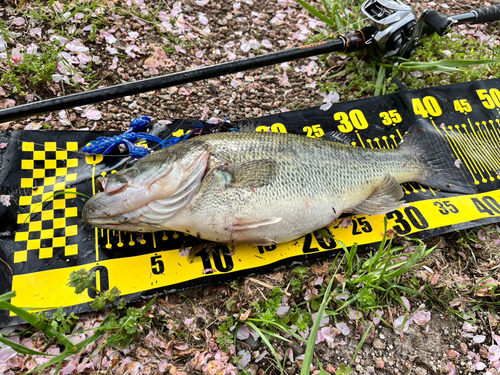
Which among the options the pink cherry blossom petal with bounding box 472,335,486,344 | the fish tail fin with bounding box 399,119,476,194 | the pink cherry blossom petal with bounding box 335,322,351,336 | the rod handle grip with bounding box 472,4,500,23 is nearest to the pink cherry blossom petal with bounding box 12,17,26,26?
the fish tail fin with bounding box 399,119,476,194

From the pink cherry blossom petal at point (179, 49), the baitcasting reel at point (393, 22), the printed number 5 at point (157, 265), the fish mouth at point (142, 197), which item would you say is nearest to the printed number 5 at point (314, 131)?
the baitcasting reel at point (393, 22)

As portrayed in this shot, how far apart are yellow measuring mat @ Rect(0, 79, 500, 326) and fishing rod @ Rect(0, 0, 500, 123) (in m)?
0.59

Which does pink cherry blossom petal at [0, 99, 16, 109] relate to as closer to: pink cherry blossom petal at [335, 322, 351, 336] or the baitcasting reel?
pink cherry blossom petal at [335, 322, 351, 336]

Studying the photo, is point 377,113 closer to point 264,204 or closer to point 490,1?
point 264,204

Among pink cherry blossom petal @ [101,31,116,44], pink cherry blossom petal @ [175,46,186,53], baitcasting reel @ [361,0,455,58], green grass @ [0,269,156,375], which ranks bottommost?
green grass @ [0,269,156,375]

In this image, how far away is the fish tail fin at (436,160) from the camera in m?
3.25

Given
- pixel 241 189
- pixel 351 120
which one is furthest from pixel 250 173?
pixel 351 120

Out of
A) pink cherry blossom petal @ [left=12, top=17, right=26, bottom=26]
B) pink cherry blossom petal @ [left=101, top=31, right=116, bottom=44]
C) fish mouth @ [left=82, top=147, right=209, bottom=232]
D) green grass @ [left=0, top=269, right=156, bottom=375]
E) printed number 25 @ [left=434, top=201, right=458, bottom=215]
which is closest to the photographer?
green grass @ [left=0, top=269, right=156, bottom=375]

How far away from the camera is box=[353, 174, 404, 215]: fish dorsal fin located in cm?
291

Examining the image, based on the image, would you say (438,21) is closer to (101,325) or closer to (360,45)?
(360,45)

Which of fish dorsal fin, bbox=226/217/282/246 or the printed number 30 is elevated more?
the printed number 30

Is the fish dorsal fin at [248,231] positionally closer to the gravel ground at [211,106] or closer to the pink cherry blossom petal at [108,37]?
the gravel ground at [211,106]

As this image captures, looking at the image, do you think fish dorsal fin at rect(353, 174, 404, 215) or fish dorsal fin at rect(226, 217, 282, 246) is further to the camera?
fish dorsal fin at rect(353, 174, 404, 215)

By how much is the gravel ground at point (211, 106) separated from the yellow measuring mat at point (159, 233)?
198 mm
